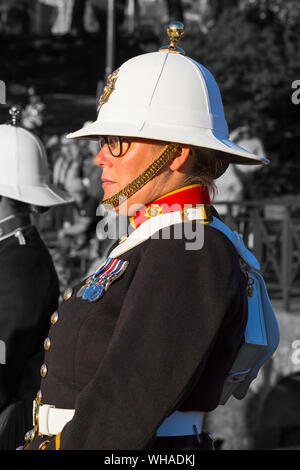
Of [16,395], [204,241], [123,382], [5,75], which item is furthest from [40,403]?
[5,75]

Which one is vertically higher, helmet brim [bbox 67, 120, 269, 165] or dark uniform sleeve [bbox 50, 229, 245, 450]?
helmet brim [bbox 67, 120, 269, 165]

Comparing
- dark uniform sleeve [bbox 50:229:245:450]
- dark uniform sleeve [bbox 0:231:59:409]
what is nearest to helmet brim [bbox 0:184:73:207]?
dark uniform sleeve [bbox 0:231:59:409]

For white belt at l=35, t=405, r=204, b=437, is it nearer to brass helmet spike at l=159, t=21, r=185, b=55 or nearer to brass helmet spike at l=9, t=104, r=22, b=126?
brass helmet spike at l=159, t=21, r=185, b=55

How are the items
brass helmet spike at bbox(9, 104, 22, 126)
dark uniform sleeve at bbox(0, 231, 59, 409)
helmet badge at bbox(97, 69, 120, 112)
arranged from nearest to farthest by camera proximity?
helmet badge at bbox(97, 69, 120, 112)
dark uniform sleeve at bbox(0, 231, 59, 409)
brass helmet spike at bbox(9, 104, 22, 126)

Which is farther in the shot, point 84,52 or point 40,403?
point 84,52

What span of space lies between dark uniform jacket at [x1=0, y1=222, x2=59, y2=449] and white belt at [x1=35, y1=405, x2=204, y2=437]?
114cm

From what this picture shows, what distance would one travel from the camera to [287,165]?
16.9 metres

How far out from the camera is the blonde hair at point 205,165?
238cm

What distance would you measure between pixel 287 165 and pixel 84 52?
22.9 metres

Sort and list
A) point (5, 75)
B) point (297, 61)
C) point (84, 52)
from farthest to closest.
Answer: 1. point (84, 52)
2. point (5, 75)
3. point (297, 61)

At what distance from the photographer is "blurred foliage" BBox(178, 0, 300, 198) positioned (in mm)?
16172

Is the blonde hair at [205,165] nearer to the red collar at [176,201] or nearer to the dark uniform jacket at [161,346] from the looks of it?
the red collar at [176,201]

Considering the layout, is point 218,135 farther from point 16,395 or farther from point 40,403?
point 16,395

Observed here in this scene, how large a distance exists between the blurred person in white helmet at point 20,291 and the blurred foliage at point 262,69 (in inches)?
474
